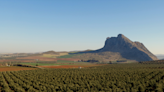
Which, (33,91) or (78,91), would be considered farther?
(33,91)

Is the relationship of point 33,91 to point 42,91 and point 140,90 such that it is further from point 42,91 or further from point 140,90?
point 140,90

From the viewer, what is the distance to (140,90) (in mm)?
17922

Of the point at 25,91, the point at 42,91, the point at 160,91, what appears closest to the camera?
the point at 160,91

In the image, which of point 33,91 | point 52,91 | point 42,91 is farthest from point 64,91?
point 33,91

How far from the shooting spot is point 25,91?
22.8 m

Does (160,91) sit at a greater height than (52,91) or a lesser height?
greater

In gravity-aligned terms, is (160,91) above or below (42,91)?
above

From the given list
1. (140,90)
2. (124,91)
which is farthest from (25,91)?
(140,90)

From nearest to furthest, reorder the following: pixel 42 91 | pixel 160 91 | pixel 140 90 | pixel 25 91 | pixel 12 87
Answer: pixel 160 91 < pixel 140 90 < pixel 42 91 < pixel 25 91 < pixel 12 87

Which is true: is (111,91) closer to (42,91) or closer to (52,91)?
(52,91)

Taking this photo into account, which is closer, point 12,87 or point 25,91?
point 25,91

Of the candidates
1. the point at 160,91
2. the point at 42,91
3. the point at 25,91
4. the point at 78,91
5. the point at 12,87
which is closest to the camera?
the point at 160,91

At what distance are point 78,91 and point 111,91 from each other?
4.58 meters

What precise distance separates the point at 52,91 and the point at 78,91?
4029 millimetres
